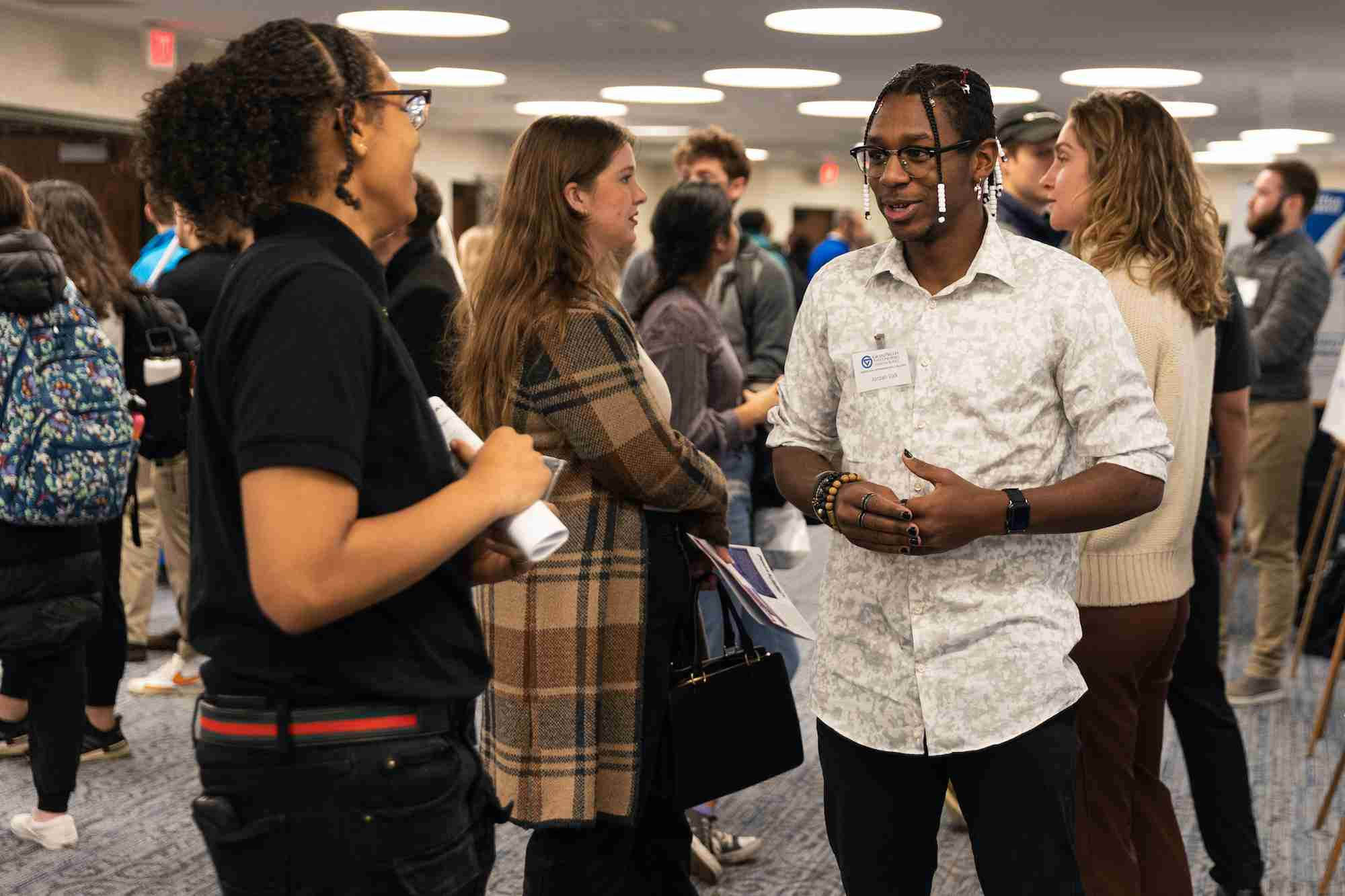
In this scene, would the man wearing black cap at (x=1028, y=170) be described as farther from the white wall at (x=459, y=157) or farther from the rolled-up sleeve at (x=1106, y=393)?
the white wall at (x=459, y=157)

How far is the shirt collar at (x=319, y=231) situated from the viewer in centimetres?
136

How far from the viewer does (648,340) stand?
3.24 meters

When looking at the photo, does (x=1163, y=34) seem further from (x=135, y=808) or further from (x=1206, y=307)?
(x=135, y=808)

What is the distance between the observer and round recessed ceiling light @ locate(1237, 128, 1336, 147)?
1214 cm

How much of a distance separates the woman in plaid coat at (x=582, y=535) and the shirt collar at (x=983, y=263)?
0.53m

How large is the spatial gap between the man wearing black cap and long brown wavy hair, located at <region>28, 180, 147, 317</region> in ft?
8.32

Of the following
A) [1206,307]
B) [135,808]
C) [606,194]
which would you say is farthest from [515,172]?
[135,808]

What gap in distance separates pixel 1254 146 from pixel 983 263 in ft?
44.8

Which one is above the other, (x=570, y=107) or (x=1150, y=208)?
(x=1150, y=208)

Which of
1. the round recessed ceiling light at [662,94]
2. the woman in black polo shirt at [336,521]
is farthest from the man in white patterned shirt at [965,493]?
the round recessed ceiling light at [662,94]

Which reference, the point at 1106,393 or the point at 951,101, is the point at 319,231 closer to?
the point at 951,101

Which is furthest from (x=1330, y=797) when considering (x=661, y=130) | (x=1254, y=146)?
(x=1254, y=146)

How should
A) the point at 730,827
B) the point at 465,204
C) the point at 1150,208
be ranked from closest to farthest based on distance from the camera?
the point at 1150,208 → the point at 730,827 → the point at 465,204

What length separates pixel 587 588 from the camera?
229 centimetres
